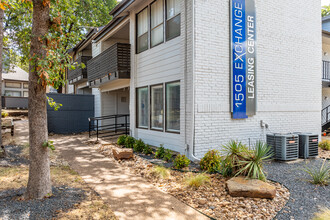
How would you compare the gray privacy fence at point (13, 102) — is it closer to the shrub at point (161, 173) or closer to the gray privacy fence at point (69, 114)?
the gray privacy fence at point (69, 114)

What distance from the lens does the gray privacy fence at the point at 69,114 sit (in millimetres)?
14422

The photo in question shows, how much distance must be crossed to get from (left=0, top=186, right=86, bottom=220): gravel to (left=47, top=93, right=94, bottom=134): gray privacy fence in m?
10.4

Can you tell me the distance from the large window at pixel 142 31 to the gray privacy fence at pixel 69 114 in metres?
6.73

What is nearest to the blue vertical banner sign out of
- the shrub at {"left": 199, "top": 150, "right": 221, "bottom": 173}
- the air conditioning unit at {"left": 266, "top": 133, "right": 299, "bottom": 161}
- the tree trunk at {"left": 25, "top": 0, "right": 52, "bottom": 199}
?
the air conditioning unit at {"left": 266, "top": 133, "right": 299, "bottom": 161}

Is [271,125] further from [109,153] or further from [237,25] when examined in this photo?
[109,153]

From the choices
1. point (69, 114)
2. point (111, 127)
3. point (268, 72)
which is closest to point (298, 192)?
point (268, 72)

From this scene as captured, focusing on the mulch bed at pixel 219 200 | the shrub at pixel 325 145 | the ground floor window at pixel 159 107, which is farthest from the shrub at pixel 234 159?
the shrub at pixel 325 145

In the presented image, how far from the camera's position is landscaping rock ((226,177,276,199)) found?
4340mm

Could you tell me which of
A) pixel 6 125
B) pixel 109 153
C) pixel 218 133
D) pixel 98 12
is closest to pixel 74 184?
pixel 109 153

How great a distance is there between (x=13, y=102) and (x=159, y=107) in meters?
25.9

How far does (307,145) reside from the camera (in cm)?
759

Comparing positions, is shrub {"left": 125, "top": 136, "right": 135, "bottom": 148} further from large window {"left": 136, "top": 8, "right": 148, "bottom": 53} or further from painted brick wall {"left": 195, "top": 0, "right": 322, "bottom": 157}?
large window {"left": 136, "top": 8, "right": 148, "bottom": 53}

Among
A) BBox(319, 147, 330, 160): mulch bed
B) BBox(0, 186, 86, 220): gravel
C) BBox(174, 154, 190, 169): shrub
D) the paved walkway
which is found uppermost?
BBox(174, 154, 190, 169): shrub

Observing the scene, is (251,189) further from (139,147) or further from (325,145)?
(325,145)
